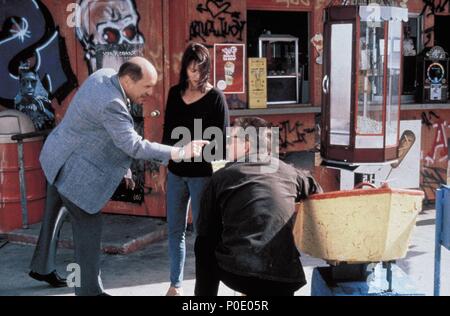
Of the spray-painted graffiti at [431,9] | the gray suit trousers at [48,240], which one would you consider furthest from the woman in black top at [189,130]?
the spray-painted graffiti at [431,9]

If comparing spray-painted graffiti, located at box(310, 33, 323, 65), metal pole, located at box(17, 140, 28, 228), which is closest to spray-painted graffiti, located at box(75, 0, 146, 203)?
metal pole, located at box(17, 140, 28, 228)

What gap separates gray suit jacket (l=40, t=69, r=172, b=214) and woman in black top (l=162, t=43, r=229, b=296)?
0.46m

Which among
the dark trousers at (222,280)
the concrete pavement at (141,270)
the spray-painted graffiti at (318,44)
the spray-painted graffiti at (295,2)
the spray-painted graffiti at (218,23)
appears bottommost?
the concrete pavement at (141,270)

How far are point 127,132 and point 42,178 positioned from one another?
3024mm

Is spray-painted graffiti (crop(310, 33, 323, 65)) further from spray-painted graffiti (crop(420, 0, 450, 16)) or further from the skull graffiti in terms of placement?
the skull graffiti

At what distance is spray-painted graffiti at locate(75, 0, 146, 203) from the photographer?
6.65 metres

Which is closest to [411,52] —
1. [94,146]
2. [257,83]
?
[257,83]

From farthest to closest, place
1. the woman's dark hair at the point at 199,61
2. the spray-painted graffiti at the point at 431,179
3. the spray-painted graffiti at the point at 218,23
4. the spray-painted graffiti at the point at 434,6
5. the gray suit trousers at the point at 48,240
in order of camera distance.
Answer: the spray-painted graffiti at the point at 431,179
the spray-painted graffiti at the point at 434,6
the spray-painted graffiti at the point at 218,23
the gray suit trousers at the point at 48,240
the woman's dark hair at the point at 199,61

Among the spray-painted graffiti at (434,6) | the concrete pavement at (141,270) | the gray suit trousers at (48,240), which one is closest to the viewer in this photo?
the gray suit trousers at (48,240)

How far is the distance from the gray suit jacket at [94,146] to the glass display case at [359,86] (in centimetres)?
268

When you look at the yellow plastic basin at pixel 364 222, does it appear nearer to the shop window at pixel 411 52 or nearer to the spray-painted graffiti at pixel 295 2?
the spray-painted graffiti at pixel 295 2

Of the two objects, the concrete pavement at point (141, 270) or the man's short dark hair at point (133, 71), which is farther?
the concrete pavement at point (141, 270)

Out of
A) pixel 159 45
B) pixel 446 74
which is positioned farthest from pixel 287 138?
pixel 446 74

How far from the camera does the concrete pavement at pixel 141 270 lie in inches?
194
